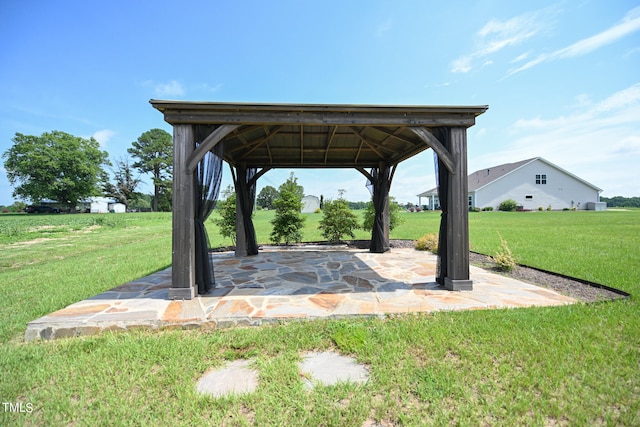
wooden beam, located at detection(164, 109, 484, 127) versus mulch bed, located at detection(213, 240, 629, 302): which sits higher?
wooden beam, located at detection(164, 109, 484, 127)

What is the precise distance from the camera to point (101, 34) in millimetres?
8102

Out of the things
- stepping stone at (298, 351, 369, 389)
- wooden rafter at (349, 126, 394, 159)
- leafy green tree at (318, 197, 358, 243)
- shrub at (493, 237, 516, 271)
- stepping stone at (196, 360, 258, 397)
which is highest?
wooden rafter at (349, 126, 394, 159)

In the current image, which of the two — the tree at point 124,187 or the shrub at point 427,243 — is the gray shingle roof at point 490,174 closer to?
the shrub at point 427,243

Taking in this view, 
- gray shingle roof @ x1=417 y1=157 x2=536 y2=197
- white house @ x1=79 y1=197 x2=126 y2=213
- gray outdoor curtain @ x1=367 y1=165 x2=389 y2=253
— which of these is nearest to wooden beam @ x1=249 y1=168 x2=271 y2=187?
gray outdoor curtain @ x1=367 y1=165 x2=389 y2=253

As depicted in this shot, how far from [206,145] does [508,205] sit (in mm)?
32248

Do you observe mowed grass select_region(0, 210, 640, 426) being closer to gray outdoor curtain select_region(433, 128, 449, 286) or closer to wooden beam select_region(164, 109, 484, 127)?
gray outdoor curtain select_region(433, 128, 449, 286)

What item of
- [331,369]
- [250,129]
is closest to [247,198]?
[250,129]

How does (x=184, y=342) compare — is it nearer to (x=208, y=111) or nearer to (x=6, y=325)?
(x=6, y=325)

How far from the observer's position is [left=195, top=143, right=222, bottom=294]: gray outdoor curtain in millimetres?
3924

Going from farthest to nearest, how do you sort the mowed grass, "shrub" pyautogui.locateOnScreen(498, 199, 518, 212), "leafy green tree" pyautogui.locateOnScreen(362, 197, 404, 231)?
1. "shrub" pyautogui.locateOnScreen(498, 199, 518, 212)
2. "leafy green tree" pyautogui.locateOnScreen(362, 197, 404, 231)
3. the mowed grass

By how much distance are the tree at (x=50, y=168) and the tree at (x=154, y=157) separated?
6.14 m

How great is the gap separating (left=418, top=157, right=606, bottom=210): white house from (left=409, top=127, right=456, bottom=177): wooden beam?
28594 mm

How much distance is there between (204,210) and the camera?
4.07 meters

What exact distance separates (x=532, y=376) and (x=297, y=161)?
691cm
